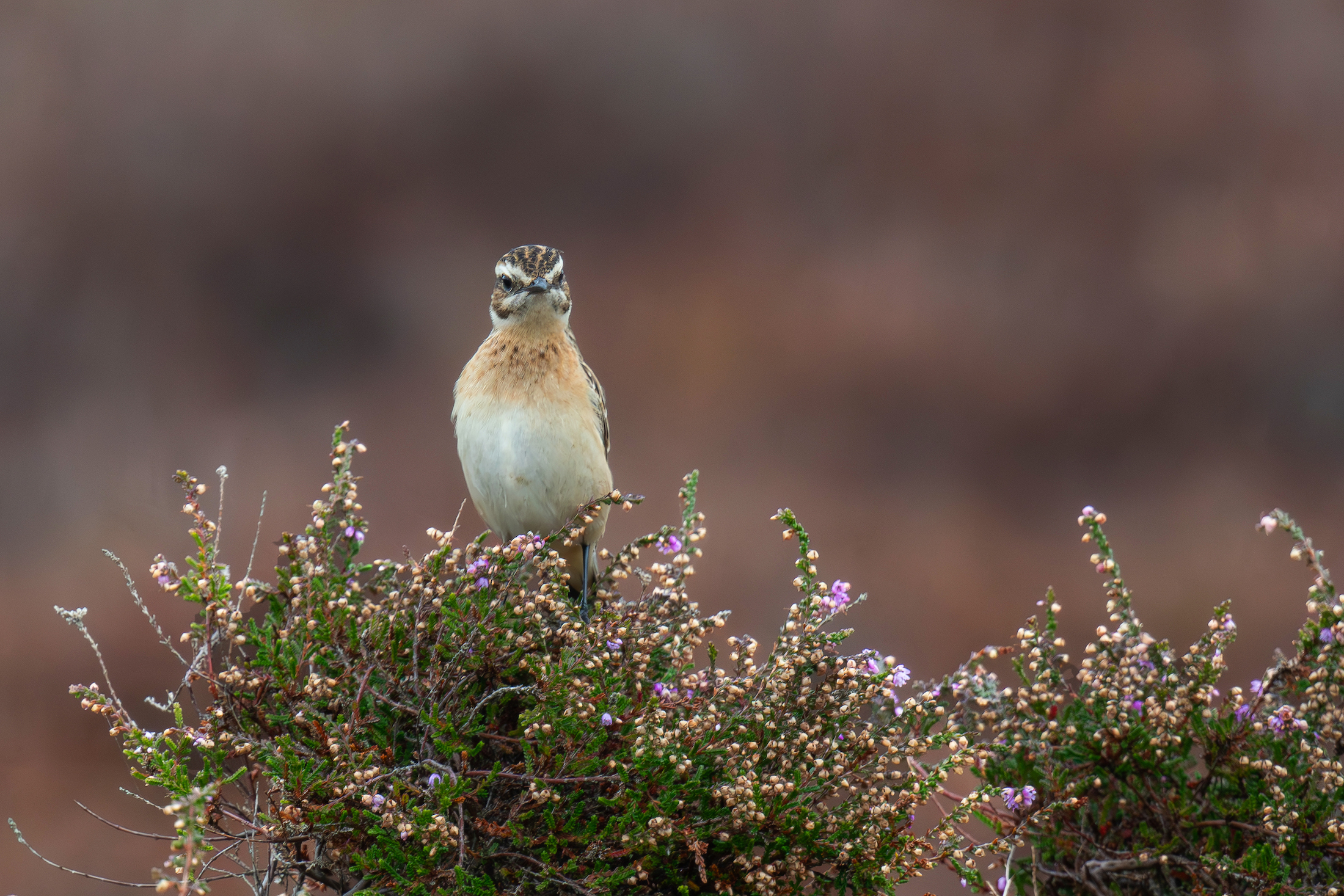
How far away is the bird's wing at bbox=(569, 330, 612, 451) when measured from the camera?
3160 millimetres

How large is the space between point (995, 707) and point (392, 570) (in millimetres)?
1196

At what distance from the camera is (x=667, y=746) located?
5.27ft

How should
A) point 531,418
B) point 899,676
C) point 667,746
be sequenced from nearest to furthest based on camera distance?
point 667,746, point 899,676, point 531,418

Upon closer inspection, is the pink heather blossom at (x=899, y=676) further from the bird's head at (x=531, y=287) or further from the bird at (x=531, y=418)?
the bird's head at (x=531, y=287)

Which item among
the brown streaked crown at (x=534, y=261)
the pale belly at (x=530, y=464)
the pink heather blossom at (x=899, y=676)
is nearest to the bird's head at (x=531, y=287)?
the brown streaked crown at (x=534, y=261)

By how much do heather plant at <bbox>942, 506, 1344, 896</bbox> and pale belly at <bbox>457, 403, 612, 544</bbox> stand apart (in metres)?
1.36

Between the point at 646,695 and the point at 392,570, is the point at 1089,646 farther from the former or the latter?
the point at 392,570

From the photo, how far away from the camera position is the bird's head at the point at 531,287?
116 inches

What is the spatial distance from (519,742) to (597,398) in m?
1.66

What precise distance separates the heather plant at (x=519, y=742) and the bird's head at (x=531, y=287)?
1141 millimetres

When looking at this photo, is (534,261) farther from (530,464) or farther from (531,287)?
(530,464)

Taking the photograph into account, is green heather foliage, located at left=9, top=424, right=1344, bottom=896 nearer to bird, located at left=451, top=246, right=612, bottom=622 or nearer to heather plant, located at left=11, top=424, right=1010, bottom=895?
heather plant, located at left=11, top=424, right=1010, bottom=895

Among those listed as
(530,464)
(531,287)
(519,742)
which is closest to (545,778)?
(519,742)

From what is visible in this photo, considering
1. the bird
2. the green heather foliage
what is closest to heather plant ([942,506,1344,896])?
the green heather foliage
